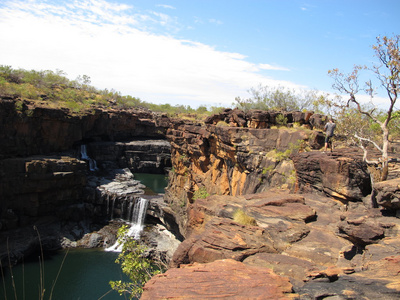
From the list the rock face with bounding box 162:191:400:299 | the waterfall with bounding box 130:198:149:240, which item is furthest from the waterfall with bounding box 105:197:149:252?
the rock face with bounding box 162:191:400:299

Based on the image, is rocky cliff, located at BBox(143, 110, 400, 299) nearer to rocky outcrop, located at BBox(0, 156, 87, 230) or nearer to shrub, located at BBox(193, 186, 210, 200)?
shrub, located at BBox(193, 186, 210, 200)

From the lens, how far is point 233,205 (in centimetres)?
930

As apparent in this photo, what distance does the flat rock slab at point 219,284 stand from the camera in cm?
449

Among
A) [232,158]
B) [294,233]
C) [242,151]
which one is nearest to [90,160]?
[232,158]

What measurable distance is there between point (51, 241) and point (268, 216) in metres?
22.8

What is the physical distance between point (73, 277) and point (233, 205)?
17.5 meters

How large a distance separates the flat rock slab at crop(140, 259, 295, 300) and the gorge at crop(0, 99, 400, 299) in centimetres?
2

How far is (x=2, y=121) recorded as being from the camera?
1115 inches

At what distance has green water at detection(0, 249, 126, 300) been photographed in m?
19.3

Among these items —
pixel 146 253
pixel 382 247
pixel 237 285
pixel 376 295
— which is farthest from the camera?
pixel 146 253

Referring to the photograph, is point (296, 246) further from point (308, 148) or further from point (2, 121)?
point (2, 121)

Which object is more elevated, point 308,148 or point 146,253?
point 308,148

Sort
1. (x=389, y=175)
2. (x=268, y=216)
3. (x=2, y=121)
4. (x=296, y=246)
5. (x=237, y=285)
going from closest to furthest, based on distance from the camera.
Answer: (x=237, y=285) → (x=296, y=246) → (x=268, y=216) → (x=389, y=175) → (x=2, y=121)

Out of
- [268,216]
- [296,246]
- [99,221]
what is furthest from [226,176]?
[99,221]
